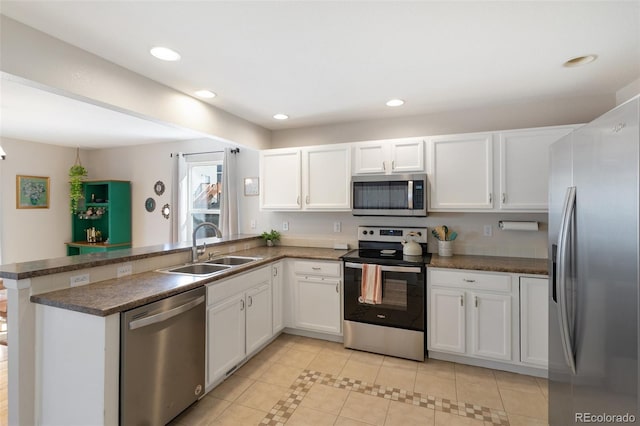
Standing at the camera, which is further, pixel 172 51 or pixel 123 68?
pixel 123 68

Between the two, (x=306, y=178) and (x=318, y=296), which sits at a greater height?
(x=306, y=178)

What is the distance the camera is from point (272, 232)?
3889mm

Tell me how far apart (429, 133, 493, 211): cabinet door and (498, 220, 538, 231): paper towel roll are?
Result: 0.26 metres

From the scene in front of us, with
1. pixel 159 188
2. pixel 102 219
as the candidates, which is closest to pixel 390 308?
pixel 159 188

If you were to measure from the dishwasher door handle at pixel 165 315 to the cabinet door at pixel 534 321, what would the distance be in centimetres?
252

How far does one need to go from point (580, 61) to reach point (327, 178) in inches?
89.5

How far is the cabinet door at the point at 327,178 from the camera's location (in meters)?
3.34

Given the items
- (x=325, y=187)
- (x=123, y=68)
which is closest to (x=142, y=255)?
(x=123, y=68)

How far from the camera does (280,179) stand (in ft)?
11.9

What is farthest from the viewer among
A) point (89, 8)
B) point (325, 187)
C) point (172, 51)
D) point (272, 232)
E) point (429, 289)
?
point (272, 232)

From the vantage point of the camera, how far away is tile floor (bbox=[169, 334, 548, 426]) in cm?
202

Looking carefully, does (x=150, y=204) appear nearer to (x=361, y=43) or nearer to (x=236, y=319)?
(x=236, y=319)

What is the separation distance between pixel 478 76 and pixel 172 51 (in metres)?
2.21

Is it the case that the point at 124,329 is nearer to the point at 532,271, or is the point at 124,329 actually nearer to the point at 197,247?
the point at 197,247
